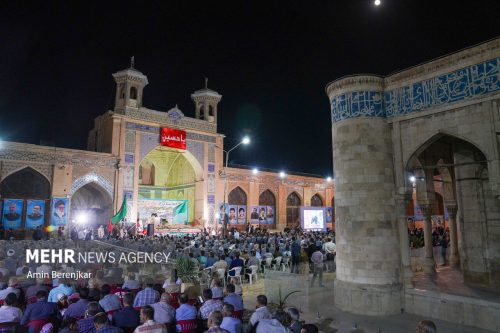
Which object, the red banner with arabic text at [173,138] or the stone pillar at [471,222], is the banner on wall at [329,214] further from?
the stone pillar at [471,222]

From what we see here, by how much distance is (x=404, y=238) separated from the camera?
8.38 m

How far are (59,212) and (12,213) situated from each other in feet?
7.71

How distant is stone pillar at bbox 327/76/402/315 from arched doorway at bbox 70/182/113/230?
18.8m

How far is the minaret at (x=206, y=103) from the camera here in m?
29.7

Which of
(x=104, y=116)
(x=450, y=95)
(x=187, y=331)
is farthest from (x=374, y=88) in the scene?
(x=104, y=116)

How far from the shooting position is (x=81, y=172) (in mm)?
22797

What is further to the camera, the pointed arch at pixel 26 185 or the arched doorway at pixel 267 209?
the arched doorway at pixel 267 209

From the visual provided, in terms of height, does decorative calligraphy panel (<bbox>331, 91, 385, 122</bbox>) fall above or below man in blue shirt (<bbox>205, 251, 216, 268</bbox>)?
above

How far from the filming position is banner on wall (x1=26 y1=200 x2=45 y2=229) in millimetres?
20797

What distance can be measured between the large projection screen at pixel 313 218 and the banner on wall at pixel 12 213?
21494 mm

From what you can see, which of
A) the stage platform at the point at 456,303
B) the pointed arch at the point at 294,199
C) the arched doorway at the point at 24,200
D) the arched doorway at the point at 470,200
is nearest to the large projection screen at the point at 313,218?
the pointed arch at the point at 294,199

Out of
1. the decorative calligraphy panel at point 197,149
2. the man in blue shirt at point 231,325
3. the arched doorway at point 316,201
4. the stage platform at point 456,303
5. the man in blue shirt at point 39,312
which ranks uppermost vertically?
the decorative calligraphy panel at point 197,149

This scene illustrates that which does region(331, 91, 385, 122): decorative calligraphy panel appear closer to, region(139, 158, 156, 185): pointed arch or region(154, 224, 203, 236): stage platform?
region(154, 224, 203, 236): stage platform

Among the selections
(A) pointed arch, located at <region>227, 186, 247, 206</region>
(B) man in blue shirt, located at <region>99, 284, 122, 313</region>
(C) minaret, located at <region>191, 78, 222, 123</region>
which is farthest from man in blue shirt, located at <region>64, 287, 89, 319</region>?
(C) minaret, located at <region>191, 78, 222, 123</region>
